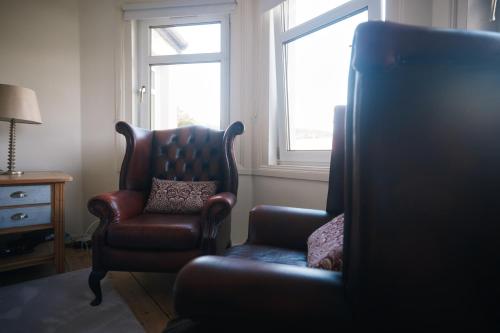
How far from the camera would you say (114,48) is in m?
2.36

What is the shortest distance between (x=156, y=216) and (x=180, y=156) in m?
0.58

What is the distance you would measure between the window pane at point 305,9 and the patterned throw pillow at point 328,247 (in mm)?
1489

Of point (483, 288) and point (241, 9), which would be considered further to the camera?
point (241, 9)

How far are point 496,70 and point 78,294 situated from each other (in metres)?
2.04

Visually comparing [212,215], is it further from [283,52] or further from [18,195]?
[283,52]

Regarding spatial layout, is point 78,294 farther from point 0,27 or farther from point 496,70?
point 0,27

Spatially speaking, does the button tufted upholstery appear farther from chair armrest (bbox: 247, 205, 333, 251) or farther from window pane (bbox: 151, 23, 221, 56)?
window pane (bbox: 151, 23, 221, 56)

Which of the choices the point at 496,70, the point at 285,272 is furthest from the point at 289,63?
the point at 285,272

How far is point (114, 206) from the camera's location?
144 cm

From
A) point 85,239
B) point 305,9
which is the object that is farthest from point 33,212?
point 305,9

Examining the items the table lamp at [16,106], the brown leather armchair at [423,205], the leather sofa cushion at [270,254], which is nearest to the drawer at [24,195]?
the table lamp at [16,106]

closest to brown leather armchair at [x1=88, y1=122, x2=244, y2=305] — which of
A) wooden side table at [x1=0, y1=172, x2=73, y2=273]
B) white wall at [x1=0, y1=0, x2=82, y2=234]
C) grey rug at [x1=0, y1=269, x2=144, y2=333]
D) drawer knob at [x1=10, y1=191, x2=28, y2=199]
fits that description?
grey rug at [x1=0, y1=269, x2=144, y2=333]

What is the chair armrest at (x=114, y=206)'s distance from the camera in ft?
4.65

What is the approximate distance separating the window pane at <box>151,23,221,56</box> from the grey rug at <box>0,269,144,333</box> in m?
2.04
